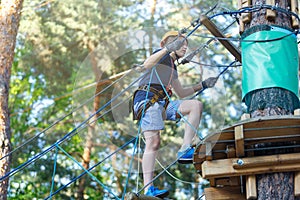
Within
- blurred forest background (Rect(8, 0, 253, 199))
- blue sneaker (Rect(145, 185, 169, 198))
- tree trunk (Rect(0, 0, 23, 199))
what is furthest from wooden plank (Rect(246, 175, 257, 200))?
blurred forest background (Rect(8, 0, 253, 199))

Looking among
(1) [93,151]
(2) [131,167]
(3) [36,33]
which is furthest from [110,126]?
(3) [36,33]

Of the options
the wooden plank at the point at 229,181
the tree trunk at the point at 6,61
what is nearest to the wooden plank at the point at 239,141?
the wooden plank at the point at 229,181

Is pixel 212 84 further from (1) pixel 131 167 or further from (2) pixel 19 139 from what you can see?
(2) pixel 19 139

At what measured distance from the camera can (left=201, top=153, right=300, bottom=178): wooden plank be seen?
4.14 m

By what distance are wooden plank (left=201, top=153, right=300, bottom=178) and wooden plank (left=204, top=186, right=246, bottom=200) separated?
14.1 inches

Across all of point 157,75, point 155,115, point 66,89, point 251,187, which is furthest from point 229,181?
point 66,89

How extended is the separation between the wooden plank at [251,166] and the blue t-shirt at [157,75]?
0.82 m

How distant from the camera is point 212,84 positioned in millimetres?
5316

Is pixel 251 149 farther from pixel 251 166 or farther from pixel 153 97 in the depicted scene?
pixel 153 97

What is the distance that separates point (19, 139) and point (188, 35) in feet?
22.8

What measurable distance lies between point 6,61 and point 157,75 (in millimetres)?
2455

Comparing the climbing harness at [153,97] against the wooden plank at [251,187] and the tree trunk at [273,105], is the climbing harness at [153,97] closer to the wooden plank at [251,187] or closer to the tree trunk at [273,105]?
the tree trunk at [273,105]

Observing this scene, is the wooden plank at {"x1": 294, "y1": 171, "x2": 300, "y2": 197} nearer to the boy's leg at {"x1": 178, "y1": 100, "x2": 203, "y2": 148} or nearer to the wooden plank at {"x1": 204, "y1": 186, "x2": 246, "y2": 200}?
the wooden plank at {"x1": 204, "y1": 186, "x2": 246, "y2": 200}

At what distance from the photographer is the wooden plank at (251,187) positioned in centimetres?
418
